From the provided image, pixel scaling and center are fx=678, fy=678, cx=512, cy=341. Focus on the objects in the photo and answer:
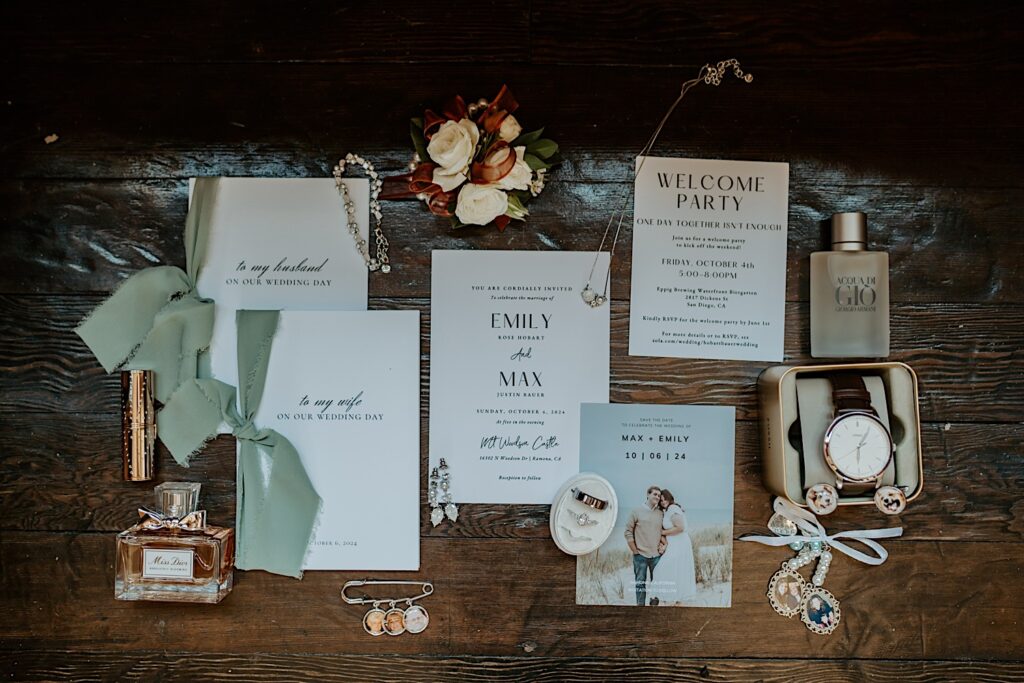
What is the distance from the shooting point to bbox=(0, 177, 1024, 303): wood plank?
0.98 metres

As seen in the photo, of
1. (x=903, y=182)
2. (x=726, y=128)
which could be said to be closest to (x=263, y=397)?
(x=726, y=128)

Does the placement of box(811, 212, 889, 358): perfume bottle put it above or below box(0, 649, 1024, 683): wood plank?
above

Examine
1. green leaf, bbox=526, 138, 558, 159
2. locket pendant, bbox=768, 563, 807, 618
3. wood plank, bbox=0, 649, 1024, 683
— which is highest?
green leaf, bbox=526, 138, 558, 159

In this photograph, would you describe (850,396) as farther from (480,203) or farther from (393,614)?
(393,614)

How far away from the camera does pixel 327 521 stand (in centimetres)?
97

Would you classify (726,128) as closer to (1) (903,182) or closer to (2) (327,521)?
(1) (903,182)

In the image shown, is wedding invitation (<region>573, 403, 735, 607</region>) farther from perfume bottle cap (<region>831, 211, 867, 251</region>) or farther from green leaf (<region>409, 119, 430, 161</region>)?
green leaf (<region>409, 119, 430, 161</region>)

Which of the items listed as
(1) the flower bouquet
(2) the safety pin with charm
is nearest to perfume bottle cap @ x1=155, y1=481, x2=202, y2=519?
(2) the safety pin with charm

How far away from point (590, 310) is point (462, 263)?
196 millimetres

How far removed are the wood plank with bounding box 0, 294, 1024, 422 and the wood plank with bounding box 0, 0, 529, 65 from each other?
356 mm

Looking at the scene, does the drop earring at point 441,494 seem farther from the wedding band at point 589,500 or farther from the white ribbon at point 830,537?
the white ribbon at point 830,537

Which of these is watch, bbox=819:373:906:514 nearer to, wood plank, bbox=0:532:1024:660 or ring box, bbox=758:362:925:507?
ring box, bbox=758:362:925:507

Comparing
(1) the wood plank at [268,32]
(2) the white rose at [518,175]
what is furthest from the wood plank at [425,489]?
(1) the wood plank at [268,32]

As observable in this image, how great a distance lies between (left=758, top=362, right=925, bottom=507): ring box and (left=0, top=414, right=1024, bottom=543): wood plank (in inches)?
2.3
